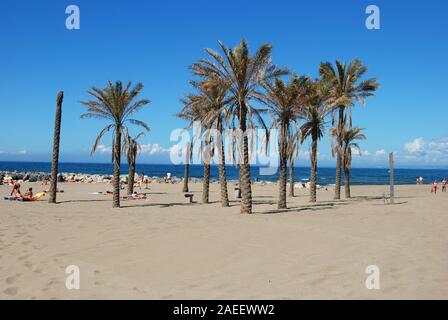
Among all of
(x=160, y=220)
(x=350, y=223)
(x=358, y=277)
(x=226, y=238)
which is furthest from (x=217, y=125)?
(x=358, y=277)

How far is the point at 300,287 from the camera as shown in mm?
6996

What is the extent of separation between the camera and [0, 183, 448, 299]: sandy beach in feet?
22.6

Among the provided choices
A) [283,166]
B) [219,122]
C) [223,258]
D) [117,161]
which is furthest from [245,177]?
[223,258]

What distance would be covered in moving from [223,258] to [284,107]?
43.2 ft

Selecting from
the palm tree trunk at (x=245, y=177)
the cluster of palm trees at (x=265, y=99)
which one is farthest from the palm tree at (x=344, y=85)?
the palm tree trunk at (x=245, y=177)

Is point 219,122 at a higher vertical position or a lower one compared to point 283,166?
higher

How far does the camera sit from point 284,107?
20.8 m

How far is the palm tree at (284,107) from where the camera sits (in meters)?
20.5

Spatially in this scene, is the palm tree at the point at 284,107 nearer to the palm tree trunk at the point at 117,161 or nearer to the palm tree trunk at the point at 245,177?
the palm tree trunk at the point at 245,177

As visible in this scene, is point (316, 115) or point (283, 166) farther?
point (316, 115)

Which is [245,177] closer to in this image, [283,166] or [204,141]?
[283,166]

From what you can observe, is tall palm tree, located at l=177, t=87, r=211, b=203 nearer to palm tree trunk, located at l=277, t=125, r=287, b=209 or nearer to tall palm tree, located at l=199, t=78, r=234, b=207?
tall palm tree, located at l=199, t=78, r=234, b=207
